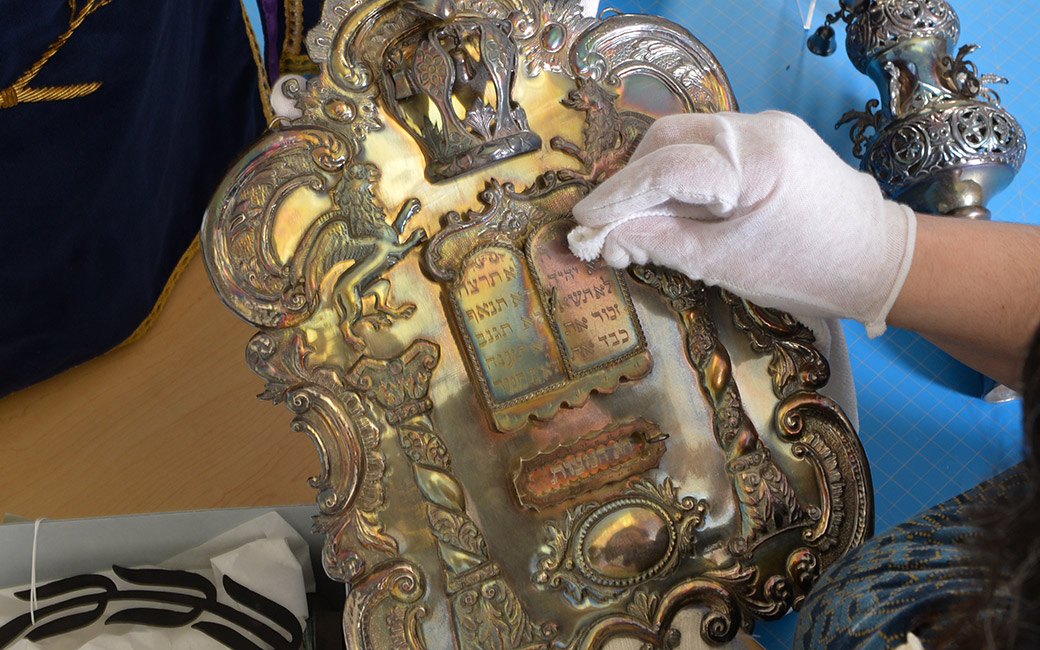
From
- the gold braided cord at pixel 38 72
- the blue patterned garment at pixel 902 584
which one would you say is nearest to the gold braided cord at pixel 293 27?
the gold braided cord at pixel 38 72

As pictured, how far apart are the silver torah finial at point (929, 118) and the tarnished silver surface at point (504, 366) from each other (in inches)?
12.4

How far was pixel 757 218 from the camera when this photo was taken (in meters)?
0.65

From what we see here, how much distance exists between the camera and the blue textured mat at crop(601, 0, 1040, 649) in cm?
96

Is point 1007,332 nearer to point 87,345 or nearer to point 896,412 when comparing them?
point 896,412

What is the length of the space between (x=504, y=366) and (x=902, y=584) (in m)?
0.36

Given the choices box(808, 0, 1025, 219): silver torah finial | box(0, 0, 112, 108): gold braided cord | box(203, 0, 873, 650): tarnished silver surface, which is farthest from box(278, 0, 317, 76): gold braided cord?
box(808, 0, 1025, 219): silver torah finial

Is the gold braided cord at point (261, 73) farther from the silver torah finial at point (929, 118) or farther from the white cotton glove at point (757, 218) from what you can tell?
the silver torah finial at point (929, 118)

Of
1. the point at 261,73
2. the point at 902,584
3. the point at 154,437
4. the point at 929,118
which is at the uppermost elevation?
the point at 261,73

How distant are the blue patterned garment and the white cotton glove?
170 mm

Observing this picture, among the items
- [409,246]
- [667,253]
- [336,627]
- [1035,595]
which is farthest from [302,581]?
[1035,595]

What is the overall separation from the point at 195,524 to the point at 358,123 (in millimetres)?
453

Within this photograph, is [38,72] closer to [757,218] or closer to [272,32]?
[272,32]

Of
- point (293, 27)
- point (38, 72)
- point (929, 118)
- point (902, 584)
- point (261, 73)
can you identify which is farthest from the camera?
point (261, 73)

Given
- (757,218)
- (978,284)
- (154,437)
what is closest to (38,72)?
(154,437)
